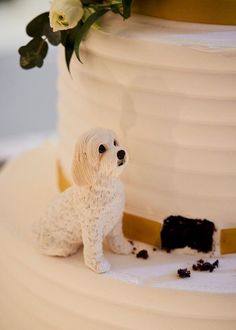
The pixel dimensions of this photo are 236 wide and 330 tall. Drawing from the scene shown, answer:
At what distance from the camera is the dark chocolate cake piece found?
1.45m

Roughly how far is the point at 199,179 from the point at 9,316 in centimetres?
56

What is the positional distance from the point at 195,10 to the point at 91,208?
45 centimetres

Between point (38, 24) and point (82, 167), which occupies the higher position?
point (38, 24)

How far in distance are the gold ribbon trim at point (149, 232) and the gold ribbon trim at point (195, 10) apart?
1.44ft

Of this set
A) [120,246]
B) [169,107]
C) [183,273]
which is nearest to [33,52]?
[169,107]

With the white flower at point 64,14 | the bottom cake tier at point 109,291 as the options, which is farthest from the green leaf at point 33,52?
the bottom cake tier at point 109,291

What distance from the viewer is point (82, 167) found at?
1.32 metres

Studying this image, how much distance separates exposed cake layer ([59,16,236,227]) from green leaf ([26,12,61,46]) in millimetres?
82

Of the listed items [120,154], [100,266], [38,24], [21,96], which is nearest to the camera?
[120,154]

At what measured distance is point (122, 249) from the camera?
4.91 ft

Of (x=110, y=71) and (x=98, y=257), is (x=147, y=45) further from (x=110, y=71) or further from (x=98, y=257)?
(x=98, y=257)

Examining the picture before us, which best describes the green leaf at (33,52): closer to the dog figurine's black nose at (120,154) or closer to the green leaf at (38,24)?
the green leaf at (38,24)

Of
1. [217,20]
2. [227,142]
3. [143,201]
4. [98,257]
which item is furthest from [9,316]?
[217,20]

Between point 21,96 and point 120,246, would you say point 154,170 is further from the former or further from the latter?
point 21,96
